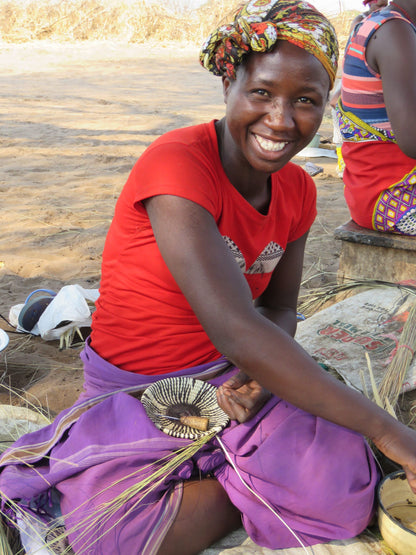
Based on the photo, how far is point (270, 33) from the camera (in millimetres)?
1457

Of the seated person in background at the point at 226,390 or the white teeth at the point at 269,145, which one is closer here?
the seated person in background at the point at 226,390

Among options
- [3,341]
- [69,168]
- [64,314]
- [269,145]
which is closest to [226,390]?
[269,145]

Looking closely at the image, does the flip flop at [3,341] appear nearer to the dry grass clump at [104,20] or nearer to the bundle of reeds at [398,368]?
the bundle of reeds at [398,368]

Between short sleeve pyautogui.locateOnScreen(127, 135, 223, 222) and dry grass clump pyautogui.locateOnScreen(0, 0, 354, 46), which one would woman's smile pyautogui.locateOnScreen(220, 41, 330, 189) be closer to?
short sleeve pyautogui.locateOnScreen(127, 135, 223, 222)

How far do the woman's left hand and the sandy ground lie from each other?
3.09 feet

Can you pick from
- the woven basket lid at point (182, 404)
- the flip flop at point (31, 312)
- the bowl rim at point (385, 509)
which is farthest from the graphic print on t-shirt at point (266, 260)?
the flip flop at point (31, 312)

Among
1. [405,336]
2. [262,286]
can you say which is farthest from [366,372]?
[262,286]

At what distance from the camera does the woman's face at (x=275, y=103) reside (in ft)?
4.86

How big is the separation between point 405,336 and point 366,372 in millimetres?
204

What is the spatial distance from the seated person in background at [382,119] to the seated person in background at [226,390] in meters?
1.06

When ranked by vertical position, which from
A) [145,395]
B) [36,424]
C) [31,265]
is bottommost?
[31,265]

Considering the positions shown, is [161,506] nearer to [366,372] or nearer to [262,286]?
[262,286]

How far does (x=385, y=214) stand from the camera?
2854mm

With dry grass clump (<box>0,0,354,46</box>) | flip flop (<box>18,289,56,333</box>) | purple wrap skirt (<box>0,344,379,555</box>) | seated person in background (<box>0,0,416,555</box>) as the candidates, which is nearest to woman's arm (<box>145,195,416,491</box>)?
seated person in background (<box>0,0,416,555</box>)
